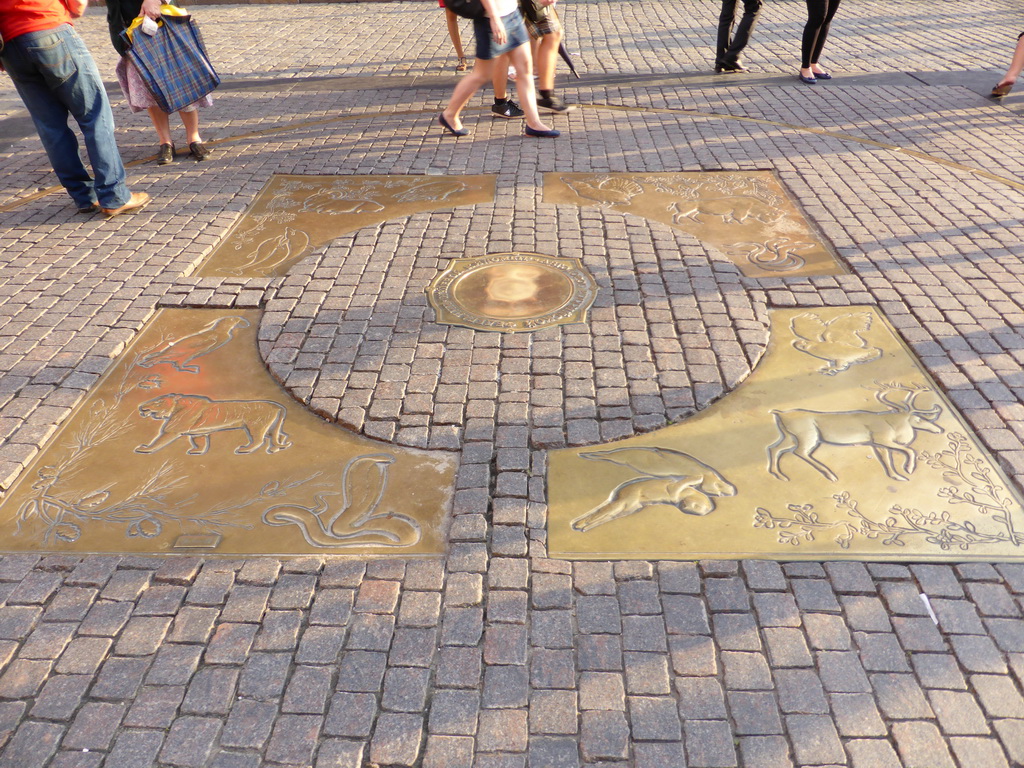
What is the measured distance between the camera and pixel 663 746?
2.29m

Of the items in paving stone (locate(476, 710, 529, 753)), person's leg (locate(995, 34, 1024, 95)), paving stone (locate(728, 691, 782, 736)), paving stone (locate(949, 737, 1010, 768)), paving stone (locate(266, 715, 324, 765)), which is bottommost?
Answer: person's leg (locate(995, 34, 1024, 95))

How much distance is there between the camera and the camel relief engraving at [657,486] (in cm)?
313

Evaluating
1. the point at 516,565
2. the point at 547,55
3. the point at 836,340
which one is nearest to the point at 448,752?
the point at 516,565

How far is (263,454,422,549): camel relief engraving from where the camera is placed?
3035 millimetres

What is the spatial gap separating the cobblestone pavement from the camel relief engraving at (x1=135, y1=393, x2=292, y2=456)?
9.6 inches

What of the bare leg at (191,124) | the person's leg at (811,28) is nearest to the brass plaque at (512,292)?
the bare leg at (191,124)

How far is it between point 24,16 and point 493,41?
135 inches

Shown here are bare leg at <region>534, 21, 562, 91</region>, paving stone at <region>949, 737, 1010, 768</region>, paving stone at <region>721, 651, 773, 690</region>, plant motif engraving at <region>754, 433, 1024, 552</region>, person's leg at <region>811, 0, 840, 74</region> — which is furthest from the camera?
person's leg at <region>811, 0, 840, 74</region>

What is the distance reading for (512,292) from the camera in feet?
15.3

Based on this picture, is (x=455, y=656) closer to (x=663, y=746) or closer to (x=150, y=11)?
(x=663, y=746)

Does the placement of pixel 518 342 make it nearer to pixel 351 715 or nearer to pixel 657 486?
pixel 657 486

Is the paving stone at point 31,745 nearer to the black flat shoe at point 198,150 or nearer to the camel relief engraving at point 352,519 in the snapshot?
the camel relief engraving at point 352,519

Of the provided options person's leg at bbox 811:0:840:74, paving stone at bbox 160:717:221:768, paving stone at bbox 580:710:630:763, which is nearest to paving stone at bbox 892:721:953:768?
paving stone at bbox 580:710:630:763

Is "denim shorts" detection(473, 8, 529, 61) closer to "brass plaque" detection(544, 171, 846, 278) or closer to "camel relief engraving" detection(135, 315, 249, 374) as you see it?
"brass plaque" detection(544, 171, 846, 278)
